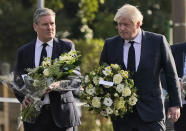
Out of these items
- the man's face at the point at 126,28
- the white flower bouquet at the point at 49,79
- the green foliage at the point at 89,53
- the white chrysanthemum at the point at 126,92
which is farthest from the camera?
the green foliage at the point at 89,53

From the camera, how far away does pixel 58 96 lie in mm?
6660

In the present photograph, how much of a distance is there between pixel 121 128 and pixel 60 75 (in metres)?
0.84

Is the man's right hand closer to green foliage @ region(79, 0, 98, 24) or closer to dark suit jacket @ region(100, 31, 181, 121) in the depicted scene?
dark suit jacket @ region(100, 31, 181, 121)

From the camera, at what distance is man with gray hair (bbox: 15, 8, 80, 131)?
21.7ft

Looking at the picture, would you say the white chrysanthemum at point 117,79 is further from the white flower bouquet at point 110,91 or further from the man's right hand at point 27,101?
the man's right hand at point 27,101

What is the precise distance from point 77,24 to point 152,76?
17.0 meters

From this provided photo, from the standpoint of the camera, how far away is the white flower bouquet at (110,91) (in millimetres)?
6201

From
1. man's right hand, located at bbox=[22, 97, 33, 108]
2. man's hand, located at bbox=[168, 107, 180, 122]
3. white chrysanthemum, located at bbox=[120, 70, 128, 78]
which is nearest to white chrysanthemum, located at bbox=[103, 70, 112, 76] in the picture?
white chrysanthemum, located at bbox=[120, 70, 128, 78]

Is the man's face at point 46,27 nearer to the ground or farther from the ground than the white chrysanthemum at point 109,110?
farther from the ground

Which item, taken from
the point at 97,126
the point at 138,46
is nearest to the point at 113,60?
the point at 138,46

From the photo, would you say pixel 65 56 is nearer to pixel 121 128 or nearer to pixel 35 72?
pixel 35 72

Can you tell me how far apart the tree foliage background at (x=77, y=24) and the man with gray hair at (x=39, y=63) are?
4598mm

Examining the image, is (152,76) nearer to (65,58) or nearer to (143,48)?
(143,48)

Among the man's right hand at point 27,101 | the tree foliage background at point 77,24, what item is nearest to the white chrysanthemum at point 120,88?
the man's right hand at point 27,101
